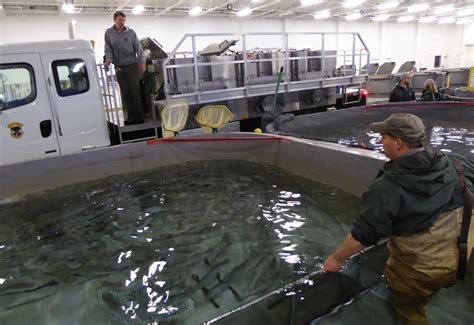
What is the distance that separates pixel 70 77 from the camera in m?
4.60

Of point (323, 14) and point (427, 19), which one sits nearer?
point (323, 14)

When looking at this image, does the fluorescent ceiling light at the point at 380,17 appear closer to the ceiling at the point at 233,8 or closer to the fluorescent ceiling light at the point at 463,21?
the ceiling at the point at 233,8

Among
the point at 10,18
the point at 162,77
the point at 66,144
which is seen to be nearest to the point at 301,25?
the point at 10,18

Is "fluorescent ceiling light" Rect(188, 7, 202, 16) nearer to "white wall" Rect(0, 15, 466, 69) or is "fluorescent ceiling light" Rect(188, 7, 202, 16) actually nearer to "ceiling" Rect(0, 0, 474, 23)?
"ceiling" Rect(0, 0, 474, 23)

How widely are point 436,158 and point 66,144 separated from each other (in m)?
4.41

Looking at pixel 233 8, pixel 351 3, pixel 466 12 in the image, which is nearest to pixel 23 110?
pixel 233 8

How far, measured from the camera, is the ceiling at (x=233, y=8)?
13789 millimetres

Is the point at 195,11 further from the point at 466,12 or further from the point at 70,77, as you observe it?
the point at 466,12

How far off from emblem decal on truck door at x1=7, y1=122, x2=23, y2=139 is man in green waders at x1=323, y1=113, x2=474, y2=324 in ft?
13.8

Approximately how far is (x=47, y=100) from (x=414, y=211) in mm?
4444

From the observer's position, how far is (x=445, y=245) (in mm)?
1661

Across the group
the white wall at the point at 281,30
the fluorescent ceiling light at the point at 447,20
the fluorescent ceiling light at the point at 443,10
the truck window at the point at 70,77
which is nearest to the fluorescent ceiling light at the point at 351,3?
the white wall at the point at 281,30

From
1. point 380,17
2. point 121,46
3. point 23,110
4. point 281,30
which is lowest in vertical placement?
point 23,110

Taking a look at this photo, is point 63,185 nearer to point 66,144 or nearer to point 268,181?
point 66,144
